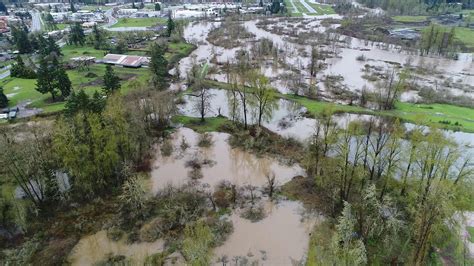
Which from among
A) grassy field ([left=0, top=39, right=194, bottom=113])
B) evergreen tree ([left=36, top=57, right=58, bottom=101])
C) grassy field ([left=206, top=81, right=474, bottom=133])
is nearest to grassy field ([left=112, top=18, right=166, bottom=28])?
grassy field ([left=0, top=39, right=194, bottom=113])

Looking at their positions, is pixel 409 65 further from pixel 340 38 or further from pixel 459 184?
pixel 459 184

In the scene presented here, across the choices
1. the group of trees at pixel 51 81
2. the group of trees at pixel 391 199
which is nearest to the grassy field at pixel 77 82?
the group of trees at pixel 51 81

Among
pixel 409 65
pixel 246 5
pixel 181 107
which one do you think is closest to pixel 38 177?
pixel 181 107

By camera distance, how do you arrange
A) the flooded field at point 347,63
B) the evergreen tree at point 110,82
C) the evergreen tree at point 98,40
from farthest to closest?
the evergreen tree at point 98,40
the flooded field at point 347,63
the evergreen tree at point 110,82

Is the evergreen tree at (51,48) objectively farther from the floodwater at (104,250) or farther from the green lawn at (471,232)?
the green lawn at (471,232)

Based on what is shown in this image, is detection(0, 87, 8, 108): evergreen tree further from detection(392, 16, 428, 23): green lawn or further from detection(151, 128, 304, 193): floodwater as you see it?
detection(392, 16, 428, 23): green lawn

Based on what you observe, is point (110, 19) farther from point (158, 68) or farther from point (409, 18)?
point (409, 18)
